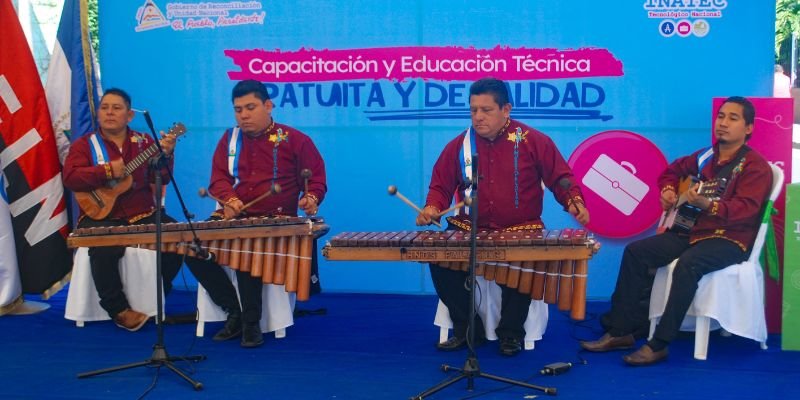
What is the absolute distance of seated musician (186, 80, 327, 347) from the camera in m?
5.68

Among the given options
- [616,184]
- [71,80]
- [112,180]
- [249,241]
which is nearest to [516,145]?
[616,184]

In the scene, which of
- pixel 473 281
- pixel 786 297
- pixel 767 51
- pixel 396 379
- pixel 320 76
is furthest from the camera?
pixel 320 76

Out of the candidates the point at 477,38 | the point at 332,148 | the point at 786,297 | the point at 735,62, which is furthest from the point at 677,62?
the point at 332,148

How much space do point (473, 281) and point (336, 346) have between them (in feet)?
4.85

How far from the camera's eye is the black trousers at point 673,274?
4.95 m

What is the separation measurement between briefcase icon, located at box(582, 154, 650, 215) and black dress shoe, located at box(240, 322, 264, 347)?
2.59 m

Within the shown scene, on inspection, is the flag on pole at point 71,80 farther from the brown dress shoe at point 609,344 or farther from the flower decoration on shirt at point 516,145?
the brown dress shoe at point 609,344

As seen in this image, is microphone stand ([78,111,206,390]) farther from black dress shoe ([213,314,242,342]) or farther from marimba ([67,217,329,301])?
black dress shoe ([213,314,242,342])

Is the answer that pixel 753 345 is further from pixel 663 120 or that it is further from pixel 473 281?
pixel 473 281

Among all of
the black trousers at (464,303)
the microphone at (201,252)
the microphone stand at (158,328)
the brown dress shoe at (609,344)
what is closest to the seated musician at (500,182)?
the black trousers at (464,303)

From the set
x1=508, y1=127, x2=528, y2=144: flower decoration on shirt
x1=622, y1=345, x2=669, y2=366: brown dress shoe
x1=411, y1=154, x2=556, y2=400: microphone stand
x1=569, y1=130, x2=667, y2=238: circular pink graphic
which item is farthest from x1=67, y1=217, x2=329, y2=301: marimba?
x1=569, y1=130, x2=667, y2=238: circular pink graphic

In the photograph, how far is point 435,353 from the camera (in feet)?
17.1

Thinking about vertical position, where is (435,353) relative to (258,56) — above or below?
below

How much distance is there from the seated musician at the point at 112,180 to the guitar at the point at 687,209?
3.18 meters
